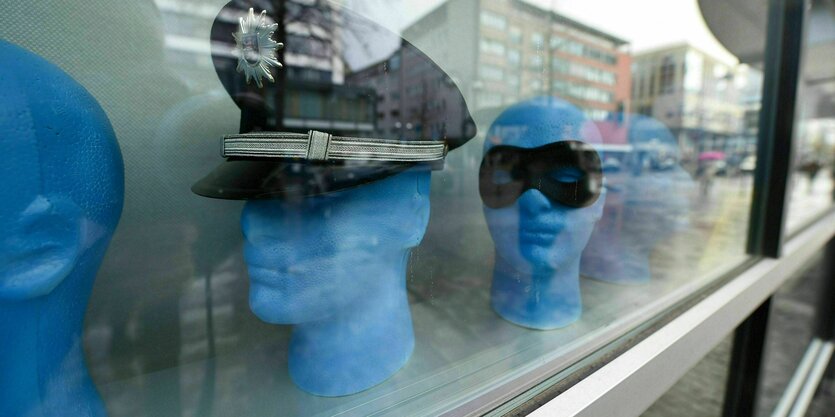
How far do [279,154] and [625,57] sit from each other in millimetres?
1667

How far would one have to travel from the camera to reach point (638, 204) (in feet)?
5.37

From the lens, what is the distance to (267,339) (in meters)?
1.02

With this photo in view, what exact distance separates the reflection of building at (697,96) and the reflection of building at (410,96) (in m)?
1.15

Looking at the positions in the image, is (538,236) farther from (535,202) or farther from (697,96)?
(697,96)

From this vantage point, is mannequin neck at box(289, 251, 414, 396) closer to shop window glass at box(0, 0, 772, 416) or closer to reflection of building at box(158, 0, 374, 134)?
shop window glass at box(0, 0, 772, 416)

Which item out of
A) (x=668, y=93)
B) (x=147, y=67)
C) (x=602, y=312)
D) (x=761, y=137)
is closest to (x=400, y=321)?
(x=602, y=312)

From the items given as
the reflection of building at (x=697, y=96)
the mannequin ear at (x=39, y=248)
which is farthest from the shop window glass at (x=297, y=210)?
the reflection of building at (x=697, y=96)

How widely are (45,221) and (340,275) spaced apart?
47 cm

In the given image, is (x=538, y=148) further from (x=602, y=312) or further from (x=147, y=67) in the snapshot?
(x=147, y=67)

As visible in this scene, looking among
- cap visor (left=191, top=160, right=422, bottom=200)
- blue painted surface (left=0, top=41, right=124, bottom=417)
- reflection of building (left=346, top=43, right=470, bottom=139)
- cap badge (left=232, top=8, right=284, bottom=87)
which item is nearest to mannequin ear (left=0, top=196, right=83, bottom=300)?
blue painted surface (left=0, top=41, right=124, bottom=417)

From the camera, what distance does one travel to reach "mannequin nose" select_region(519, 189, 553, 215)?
1109mm

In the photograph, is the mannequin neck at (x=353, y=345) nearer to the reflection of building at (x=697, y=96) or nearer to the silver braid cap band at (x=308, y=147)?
the silver braid cap band at (x=308, y=147)

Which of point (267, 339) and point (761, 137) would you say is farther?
point (761, 137)

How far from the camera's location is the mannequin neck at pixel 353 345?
87 cm
